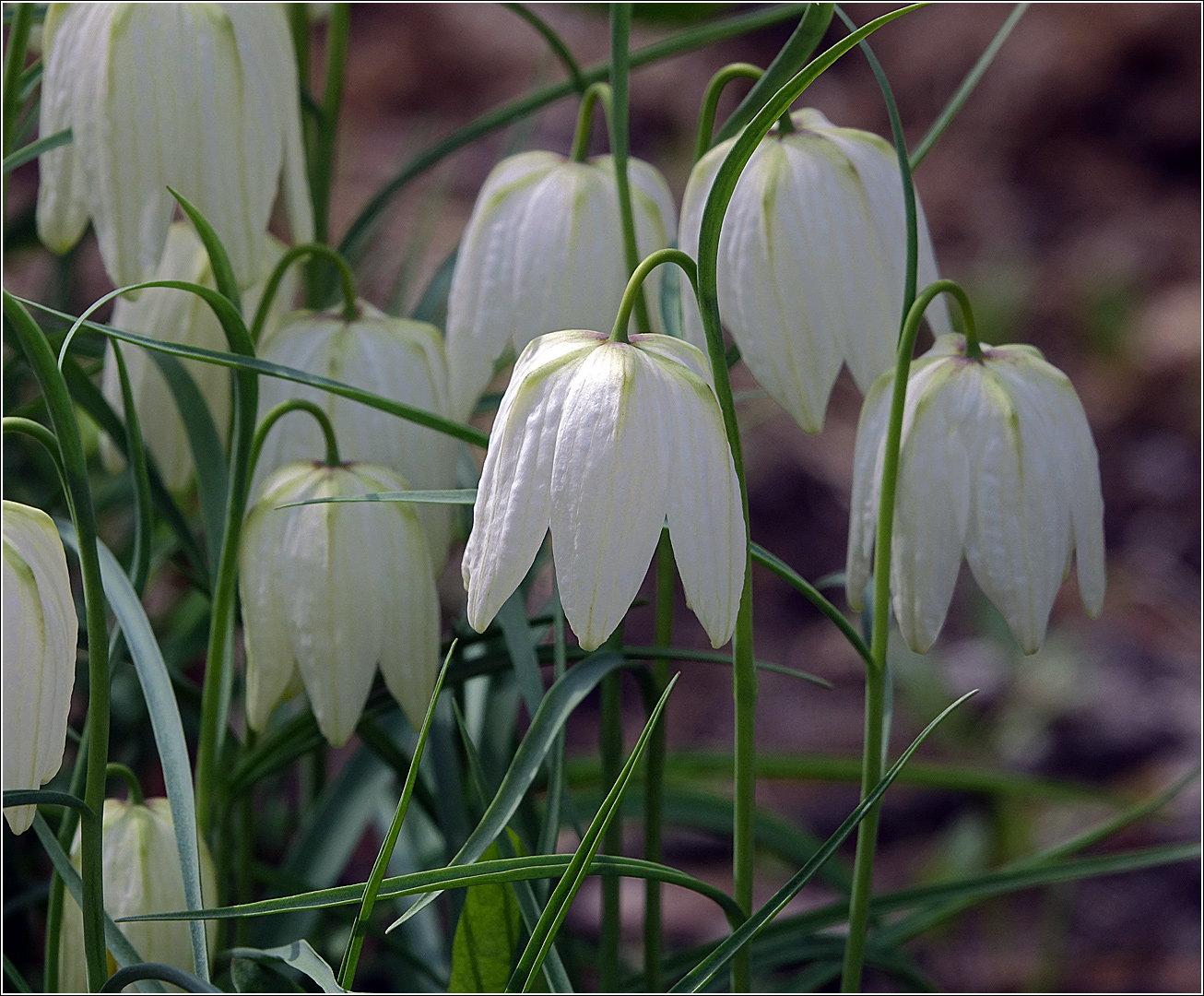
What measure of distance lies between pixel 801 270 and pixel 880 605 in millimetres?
146

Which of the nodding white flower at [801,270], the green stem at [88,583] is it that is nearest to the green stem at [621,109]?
the nodding white flower at [801,270]

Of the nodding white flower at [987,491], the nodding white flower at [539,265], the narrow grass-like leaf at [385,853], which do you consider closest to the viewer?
the narrow grass-like leaf at [385,853]

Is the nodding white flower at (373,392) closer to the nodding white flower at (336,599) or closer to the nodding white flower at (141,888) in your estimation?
the nodding white flower at (336,599)

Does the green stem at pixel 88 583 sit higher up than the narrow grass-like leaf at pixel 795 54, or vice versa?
the narrow grass-like leaf at pixel 795 54

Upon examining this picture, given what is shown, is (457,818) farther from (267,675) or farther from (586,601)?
(586,601)

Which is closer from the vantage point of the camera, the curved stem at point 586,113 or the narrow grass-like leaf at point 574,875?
the narrow grass-like leaf at point 574,875

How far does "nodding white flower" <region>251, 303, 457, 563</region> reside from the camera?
61 centimetres

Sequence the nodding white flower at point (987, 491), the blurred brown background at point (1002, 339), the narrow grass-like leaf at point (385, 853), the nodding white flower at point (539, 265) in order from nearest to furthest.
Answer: the narrow grass-like leaf at point (385, 853) < the nodding white flower at point (987, 491) < the nodding white flower at point (539, 265) < the blurred brown background at point (1002, 339)

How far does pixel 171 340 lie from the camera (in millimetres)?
653

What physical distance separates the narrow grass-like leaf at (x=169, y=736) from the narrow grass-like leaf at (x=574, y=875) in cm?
12

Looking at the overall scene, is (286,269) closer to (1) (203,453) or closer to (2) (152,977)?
(1) (203,453)

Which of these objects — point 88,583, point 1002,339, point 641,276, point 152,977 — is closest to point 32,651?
point 88,583

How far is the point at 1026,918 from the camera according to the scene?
1.45 meters

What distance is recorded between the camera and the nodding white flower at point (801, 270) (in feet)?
1.70
